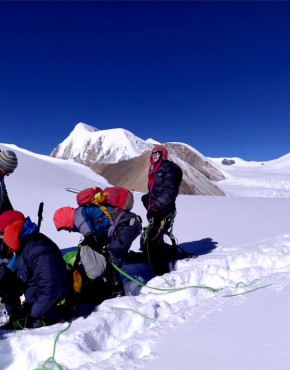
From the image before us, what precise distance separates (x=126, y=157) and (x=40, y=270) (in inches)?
1755

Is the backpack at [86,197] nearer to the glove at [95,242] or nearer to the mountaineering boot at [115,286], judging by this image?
the glove at [95,242]

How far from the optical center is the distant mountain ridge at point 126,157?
73.2 feet

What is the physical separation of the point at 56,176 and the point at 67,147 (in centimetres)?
4634

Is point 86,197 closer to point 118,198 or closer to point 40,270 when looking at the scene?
point 118,198

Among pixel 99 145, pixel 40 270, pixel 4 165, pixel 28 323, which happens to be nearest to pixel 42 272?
pixel 40 270

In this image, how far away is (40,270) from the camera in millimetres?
2863

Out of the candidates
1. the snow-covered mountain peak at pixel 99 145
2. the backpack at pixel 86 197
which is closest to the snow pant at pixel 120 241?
the backpack at pixel 86 197

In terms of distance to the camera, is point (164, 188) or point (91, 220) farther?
point (164, 188)

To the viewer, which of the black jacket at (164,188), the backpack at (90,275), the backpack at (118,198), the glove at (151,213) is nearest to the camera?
the backpack at (90,275)

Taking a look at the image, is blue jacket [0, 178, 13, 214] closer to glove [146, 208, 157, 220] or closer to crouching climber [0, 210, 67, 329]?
Result: crouching climber [0, 210, 67, 329]

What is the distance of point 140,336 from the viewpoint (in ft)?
8.06

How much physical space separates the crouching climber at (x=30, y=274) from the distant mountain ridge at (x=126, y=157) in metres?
16.2

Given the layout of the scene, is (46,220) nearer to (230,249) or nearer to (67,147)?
(230,249)

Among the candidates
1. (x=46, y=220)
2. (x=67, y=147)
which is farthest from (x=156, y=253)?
(x=67, y=147)
